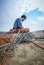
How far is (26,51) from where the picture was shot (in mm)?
1877

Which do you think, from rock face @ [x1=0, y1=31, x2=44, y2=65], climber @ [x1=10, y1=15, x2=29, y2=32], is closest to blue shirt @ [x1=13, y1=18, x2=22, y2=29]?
climber @ [x1=10, y1=15, x2=29, y2=32]

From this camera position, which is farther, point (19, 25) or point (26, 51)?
point (19, 25)

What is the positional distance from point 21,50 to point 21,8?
61 centimetres

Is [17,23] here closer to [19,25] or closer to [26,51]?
[19,25]

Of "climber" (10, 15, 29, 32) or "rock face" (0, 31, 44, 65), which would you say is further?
"climber" (10, 15, 29, 32)

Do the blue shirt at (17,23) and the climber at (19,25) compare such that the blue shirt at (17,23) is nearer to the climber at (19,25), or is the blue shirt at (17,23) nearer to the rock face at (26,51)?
the climber at (19,25)

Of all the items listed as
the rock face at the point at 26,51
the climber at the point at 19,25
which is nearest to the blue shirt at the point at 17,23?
the climber at the point at 19,25

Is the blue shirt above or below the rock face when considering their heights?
above

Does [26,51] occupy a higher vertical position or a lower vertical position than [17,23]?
lower

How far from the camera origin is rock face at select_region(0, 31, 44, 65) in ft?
5.67

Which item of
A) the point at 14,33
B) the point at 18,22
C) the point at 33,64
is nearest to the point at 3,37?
the point at 14,33

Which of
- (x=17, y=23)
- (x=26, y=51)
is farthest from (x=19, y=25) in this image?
(x=26, y=51)

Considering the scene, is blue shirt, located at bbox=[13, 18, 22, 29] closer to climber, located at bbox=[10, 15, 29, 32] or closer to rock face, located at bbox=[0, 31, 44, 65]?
climber, located at bbox=[10, 15, 29, 32]

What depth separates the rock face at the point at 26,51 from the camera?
1728mm
